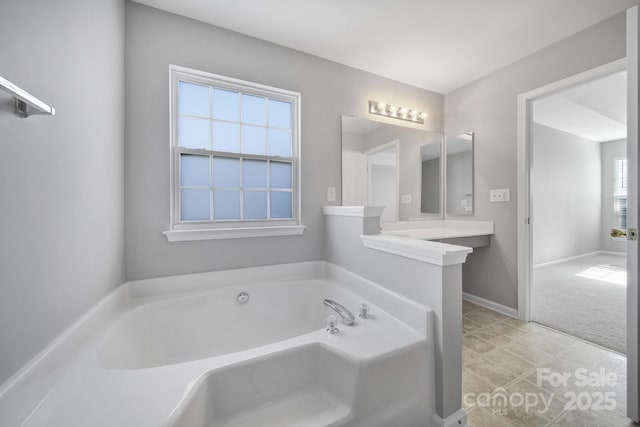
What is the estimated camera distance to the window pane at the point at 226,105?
200cm

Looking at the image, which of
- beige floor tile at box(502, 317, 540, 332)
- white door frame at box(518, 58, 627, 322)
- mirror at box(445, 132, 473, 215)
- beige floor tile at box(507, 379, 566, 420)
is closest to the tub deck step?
beige floor tile at box(507, 379, 566, 420)

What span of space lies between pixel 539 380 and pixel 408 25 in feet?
8.56

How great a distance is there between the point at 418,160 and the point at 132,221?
9.09 feet

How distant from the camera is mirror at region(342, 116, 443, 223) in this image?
246 centimetres

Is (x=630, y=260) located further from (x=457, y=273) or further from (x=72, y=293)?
(x=72, y=293)

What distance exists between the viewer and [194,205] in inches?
76.1

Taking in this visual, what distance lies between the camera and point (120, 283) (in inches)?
65.4

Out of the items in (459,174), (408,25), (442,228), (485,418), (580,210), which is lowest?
(485,418)

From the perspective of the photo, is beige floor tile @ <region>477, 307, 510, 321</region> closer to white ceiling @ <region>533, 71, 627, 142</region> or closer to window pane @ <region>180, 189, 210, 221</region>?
white ceiling @ <region>533, 71, 627, 142</region>

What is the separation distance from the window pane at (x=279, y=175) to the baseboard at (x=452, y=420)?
1818 millimetres

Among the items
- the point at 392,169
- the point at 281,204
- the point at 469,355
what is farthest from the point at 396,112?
the point at 469,355

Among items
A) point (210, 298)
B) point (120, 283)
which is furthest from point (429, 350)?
point (120, 283)

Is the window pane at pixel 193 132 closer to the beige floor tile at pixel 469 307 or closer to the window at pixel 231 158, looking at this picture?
the window at pixel 231 158

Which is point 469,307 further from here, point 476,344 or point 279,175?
point 279,175
